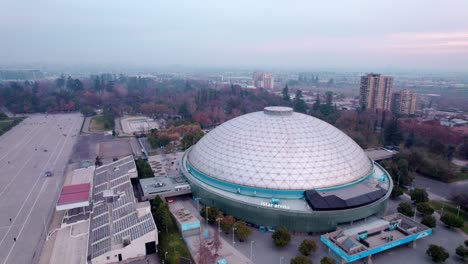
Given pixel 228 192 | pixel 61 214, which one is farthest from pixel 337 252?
pixel 61 214

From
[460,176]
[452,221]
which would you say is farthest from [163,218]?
[460,176]

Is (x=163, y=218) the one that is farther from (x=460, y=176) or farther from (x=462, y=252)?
(x=460, y=176)

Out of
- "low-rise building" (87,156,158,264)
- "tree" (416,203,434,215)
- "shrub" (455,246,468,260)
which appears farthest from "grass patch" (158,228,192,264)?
"tree" (416,203,434,215)

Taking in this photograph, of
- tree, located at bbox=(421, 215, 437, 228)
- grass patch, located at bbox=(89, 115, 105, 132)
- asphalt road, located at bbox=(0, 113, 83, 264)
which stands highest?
tree, located at bbox=(421, 215, 437, 228)

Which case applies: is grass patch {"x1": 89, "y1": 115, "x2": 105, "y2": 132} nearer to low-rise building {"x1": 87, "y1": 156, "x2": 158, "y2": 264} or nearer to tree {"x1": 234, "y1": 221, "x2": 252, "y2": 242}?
low-rise building {"x1": 87, "y1": 156, "x2": 158, "y2": 264}

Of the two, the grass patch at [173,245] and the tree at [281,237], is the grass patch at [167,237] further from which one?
the tree at [281,237]

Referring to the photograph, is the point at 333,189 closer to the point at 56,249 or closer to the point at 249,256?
the point at 249,256
